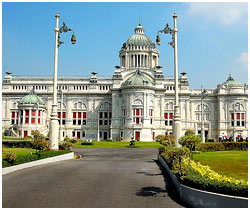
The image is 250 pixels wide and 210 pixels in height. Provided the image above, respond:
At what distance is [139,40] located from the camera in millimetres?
91188

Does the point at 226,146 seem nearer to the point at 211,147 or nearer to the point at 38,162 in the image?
the point at 211,147

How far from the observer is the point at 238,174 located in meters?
15.8

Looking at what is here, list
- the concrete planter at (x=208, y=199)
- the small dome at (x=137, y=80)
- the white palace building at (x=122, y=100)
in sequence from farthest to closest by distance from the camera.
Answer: the white palace building at (x=122, y=100), the small dome at (x=137, y=80), the concrete planter at (x=208, y=199)

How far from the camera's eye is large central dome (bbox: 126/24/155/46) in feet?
296

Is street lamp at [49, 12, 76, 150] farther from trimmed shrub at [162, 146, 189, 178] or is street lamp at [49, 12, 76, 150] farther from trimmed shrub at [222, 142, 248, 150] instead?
trimmed shrub at [222, 142, 248, 150]

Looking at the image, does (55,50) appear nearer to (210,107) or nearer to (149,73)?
→ (149,73)

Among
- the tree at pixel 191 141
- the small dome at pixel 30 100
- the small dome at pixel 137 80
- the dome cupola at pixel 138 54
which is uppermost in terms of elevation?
the dome cupola at pixel 138 54

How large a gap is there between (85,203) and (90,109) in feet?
258

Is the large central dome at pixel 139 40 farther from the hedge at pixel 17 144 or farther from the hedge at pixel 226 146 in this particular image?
the hedge at pixel 17 144

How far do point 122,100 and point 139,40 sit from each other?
22706 mm

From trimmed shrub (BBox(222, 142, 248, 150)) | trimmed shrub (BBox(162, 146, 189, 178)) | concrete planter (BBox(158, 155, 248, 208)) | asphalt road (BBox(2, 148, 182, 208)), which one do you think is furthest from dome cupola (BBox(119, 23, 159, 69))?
concrete planter (BBox(158, 155, 248, 208))

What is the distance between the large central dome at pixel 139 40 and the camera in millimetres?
90081

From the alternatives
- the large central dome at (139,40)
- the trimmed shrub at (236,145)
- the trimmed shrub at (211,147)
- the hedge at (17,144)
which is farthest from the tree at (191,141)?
the large central dome at (139,40)

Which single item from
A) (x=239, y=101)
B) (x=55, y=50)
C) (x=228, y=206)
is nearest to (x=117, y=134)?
(x=239, y=101)
